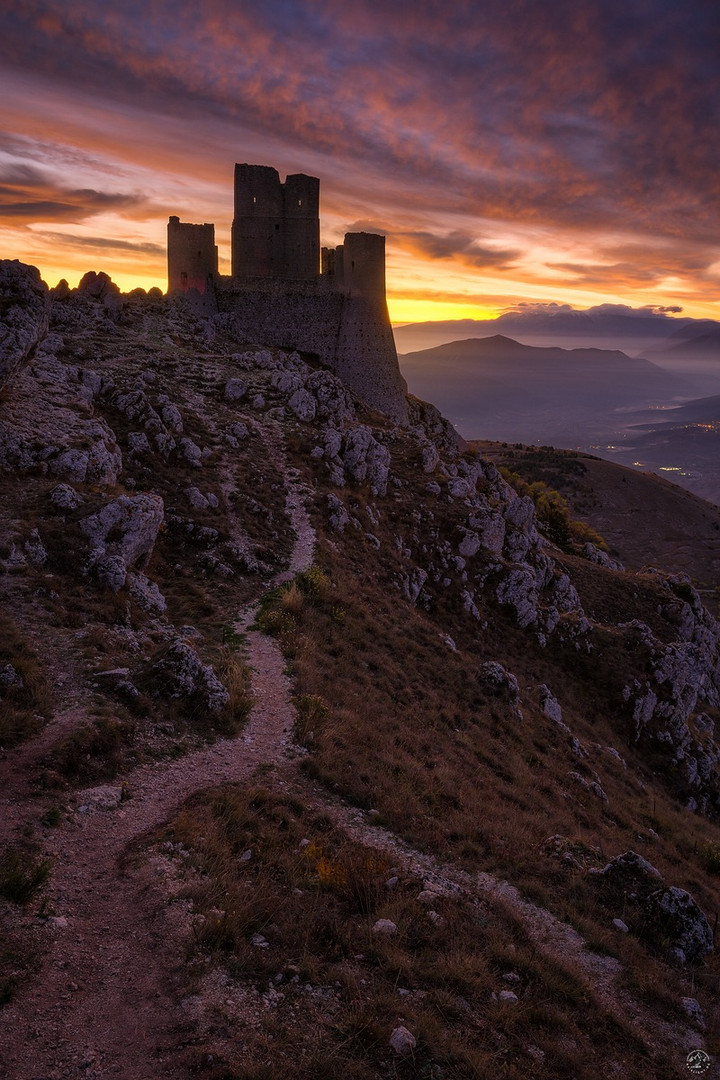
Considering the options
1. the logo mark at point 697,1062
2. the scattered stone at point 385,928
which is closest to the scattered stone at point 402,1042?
the scattered stone at point 385,928

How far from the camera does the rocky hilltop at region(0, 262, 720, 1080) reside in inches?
261

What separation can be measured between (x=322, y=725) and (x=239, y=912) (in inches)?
259

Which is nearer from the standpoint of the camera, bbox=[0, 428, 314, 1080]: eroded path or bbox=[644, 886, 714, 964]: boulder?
bbox=[0, 428, 314, 1080]: eroded path

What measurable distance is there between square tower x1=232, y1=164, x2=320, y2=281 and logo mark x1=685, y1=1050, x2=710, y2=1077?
51.9m

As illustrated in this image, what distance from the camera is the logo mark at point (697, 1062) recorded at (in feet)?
25.0

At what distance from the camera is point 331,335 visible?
51.5 meters

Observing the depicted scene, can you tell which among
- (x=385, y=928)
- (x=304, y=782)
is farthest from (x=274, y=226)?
(x=385, y=928)

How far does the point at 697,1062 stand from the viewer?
25.4 feet

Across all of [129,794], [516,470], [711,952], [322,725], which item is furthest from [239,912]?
[516,470]

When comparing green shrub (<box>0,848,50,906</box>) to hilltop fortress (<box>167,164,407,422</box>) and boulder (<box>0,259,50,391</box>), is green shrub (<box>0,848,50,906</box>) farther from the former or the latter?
hilltop fortress (<box>167,164,407,422</box>)

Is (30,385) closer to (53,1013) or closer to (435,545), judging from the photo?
(435,545)

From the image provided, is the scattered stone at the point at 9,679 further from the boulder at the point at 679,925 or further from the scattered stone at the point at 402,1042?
the boulder at the point at 679,925

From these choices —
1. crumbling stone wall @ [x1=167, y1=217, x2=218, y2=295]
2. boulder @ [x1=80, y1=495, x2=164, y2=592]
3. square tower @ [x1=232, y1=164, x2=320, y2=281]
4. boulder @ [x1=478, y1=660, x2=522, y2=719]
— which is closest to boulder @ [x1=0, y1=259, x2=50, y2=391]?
boulder @ [x1=80, y1=495, x2=164, y2=592]

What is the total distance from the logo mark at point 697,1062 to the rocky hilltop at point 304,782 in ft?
0.51
